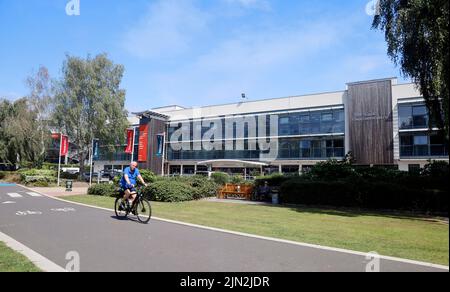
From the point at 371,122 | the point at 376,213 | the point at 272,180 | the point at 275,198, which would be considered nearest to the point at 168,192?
the point at 275,198

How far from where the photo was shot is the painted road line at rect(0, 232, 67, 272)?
5.09 metres

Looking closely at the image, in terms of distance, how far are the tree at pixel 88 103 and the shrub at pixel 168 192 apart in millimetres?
24019

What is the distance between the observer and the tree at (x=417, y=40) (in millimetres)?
11578

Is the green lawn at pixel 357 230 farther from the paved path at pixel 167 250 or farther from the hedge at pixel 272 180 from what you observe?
the hedge at pixel 272 180

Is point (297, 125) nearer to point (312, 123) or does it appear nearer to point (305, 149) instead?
point (312, 123)

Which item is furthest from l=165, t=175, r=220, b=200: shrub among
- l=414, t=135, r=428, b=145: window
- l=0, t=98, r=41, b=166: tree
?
l=0, t=98, r=41, b=166: tree

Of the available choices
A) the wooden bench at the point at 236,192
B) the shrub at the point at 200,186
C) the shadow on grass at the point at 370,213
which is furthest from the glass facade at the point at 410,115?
the shadow on grass at the point at 370,213

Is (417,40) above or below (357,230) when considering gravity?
above

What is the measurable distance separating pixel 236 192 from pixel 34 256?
1492 centimetres

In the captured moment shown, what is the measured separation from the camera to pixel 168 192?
1706 cm

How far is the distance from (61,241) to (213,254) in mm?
3355

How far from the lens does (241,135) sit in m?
44.7
